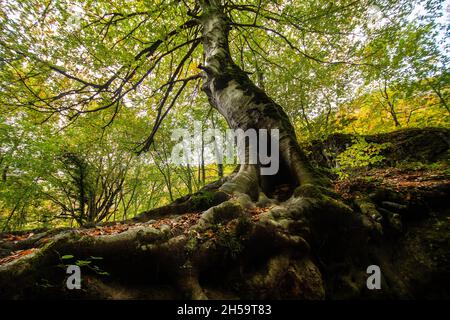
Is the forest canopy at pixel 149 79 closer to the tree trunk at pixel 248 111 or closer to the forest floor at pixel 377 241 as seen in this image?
the tree trunk at pixel 248 111

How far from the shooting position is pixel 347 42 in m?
8.20

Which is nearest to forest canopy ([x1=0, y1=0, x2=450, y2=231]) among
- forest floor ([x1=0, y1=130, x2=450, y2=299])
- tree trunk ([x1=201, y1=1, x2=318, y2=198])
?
tree trunk ([x1=201, y1=1, x2=318, y2=198])

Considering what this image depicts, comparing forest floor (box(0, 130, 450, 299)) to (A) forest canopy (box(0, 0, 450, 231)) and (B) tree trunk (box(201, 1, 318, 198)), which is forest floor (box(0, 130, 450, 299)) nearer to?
(B) tree trunk (box(201, 1, 318, 198))

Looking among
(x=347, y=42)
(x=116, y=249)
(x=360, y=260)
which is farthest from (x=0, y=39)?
(x=347, y=42)

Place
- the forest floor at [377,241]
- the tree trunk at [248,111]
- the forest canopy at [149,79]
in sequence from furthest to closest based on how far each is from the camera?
the forest canopy at [149,79]
the tree trunk at [248,111]
the forest floor at [377,241]

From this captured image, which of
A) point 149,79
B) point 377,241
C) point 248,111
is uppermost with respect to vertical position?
point 149,79

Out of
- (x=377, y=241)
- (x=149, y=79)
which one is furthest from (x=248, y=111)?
(x=149, y=79)

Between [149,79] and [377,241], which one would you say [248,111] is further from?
[149,79]

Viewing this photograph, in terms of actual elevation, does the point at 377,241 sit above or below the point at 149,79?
below

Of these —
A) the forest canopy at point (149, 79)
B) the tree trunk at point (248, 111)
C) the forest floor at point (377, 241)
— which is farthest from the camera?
the forest canopy at point (149, 79)

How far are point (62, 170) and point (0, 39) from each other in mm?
5916

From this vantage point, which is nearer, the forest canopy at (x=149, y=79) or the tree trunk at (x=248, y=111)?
the tree trunk at (x=248, y=111)

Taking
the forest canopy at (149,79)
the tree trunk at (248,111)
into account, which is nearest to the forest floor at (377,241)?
the tree trunk at (248,111)

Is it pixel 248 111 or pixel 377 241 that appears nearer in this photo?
pixel 377 241
